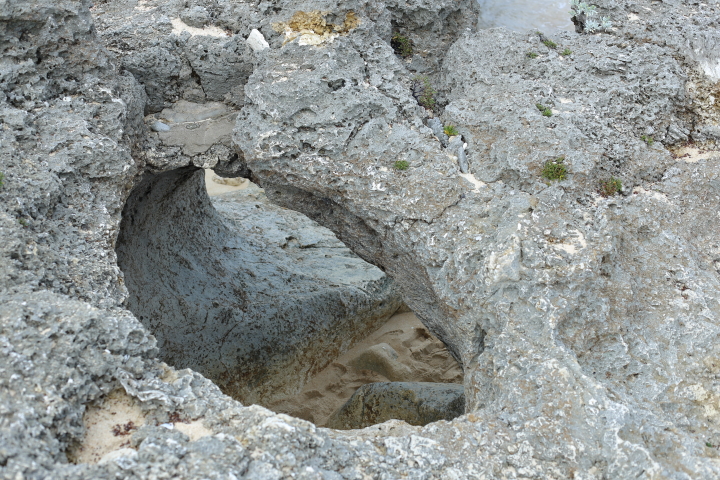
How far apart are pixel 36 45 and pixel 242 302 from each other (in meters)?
4.88

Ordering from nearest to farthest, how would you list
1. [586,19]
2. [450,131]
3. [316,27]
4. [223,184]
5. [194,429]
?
[194,429]
[450,131]
[316,27]
[586,19]
[223,184]

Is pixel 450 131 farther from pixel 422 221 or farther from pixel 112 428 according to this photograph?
pixel 112 428

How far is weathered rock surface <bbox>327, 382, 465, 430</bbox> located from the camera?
7145 millimetres

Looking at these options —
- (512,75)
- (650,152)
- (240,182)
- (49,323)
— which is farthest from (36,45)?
(240,182)

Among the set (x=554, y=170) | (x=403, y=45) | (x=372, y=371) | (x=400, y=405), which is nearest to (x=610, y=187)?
(x=554, y=170)

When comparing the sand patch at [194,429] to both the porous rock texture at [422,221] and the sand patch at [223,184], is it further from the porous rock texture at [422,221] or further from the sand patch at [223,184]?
the sand patch at [223,184]

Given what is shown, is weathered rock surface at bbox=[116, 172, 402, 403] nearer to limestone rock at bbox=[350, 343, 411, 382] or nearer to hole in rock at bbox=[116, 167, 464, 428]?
hole in rock at bbox=[116, 167, 464, 428]

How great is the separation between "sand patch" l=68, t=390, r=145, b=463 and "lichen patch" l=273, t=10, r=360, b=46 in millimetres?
3780

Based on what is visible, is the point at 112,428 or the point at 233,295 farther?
the point at 233,295

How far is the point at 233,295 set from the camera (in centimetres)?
941

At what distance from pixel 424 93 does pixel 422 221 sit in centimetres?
177

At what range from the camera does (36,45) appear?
537cm

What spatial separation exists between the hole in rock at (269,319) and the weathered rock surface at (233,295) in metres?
0.02

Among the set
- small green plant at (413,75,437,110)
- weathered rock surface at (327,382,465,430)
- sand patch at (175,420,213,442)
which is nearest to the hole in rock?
weathered rock surface at (327,382,465,430)
